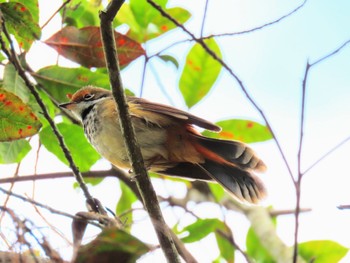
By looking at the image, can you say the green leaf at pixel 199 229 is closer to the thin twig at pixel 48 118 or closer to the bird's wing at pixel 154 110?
the bird's wing at pixel 154 110

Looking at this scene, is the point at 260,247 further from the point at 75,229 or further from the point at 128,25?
the point at 75,229

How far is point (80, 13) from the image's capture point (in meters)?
4.80

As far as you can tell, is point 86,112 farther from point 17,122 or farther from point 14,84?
point 17,122

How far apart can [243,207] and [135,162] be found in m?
2.33

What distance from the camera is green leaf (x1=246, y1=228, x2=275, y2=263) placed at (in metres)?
4.22

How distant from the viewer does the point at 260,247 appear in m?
4.30

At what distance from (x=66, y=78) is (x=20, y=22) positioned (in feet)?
1.71

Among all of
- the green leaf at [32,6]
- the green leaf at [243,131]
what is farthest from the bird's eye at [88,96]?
the green leaf at [32,6]

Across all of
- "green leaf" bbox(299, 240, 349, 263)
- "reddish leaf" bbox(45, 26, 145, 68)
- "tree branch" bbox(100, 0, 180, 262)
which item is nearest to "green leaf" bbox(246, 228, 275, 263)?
"green leaf" bbox(299, 240, 349, 263)

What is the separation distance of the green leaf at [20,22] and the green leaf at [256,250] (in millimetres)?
1886

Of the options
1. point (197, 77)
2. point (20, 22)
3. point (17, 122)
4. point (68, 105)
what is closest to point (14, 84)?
point (20, 22)

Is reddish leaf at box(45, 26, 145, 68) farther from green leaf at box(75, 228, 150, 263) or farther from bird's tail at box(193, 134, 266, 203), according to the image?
green leaf at box(75, 228, 150, 263)

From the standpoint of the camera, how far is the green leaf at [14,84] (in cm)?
380

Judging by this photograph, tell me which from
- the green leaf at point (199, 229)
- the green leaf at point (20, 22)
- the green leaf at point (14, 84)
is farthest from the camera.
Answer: the green leaf at point (199, 229)
